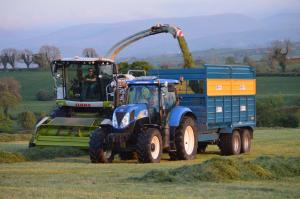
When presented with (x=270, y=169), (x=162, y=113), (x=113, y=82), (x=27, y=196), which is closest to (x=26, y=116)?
(x=113, y=82)

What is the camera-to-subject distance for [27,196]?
36.7ft

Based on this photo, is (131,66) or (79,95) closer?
(79,95)

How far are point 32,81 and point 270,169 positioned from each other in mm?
56010

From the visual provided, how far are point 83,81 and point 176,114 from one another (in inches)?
190

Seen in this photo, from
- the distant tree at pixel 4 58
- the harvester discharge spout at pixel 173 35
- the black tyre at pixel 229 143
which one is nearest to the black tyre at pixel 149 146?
the black tyre at pixel 229 143

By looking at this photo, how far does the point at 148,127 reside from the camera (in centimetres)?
1922

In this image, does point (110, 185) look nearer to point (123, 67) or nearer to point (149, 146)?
point (149, 146)

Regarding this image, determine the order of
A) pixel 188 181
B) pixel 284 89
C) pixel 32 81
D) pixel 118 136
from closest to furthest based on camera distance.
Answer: pixel 188 181 < pixel 118 136 < pixel 284 89 < pixel 32 81

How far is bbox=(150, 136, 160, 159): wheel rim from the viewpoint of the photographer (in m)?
18.8

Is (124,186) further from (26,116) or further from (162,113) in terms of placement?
(26,116)

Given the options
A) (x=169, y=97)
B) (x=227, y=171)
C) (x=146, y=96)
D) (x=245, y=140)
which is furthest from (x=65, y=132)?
(x=227, y=171)

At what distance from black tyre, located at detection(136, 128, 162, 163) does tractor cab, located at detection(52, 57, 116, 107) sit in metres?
4.30

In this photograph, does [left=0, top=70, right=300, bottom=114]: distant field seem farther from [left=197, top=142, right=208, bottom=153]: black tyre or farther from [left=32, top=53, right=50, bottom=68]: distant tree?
[left=197, top=142, right=208, bottom=153]: black tyre

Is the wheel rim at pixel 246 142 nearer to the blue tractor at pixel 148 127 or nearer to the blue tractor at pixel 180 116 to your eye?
the blue tractor at pixel 180 116
